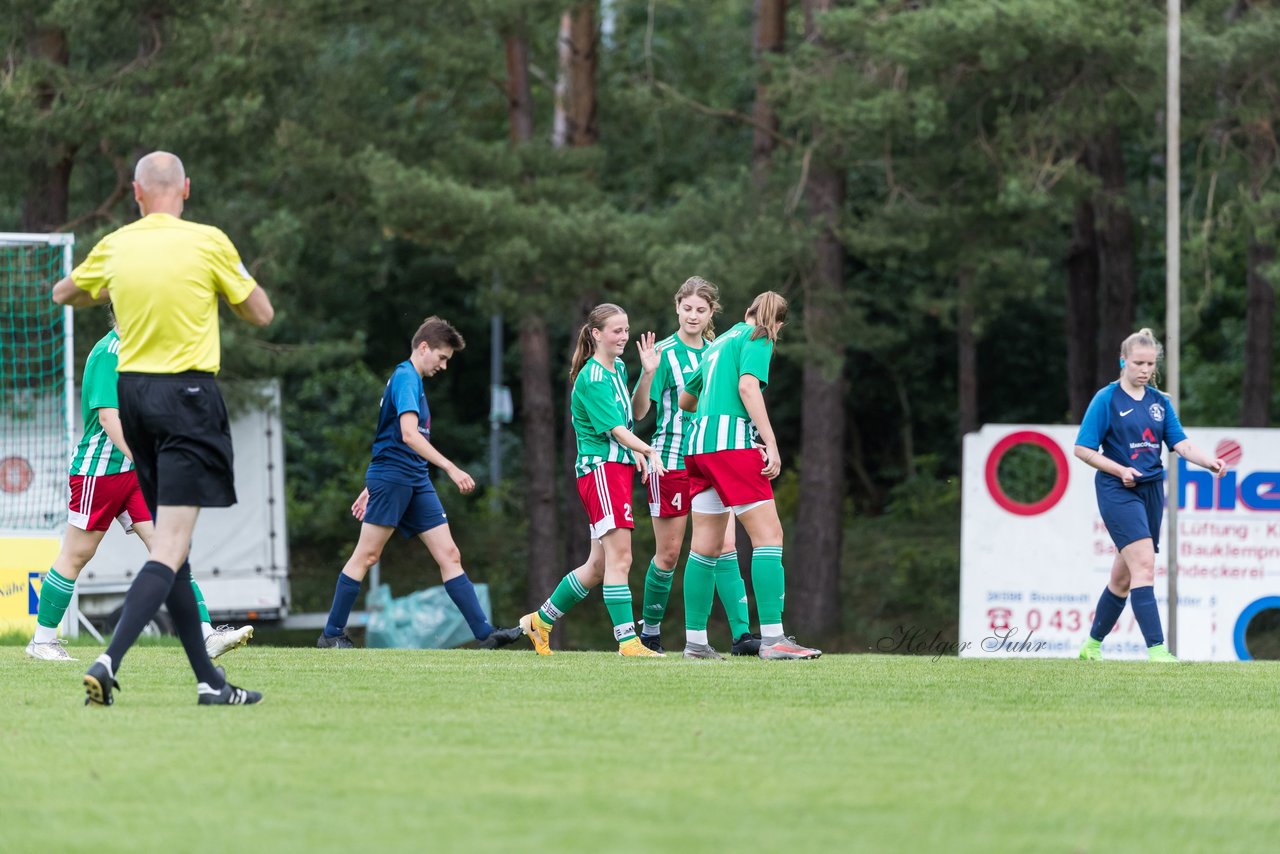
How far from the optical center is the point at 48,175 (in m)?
22.7

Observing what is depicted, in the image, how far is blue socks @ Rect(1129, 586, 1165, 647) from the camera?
36.3 ft

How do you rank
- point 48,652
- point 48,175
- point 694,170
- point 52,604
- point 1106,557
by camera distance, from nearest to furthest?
1. point 48,652
2. point 52,604
3. point 1106,557
4. point 48,175
5. point 694,170

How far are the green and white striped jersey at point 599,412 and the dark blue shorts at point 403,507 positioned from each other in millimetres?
1196

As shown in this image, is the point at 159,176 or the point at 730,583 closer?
the point at 159,176

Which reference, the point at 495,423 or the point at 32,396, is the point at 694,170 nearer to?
the point at 495,423

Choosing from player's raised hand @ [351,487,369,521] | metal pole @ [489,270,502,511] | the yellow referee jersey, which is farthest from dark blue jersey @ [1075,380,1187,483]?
metal pole @ [489,270,502,511]

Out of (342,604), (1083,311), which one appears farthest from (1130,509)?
(1083,311)

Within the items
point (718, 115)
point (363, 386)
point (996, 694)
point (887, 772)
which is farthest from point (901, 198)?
point (887, 772)

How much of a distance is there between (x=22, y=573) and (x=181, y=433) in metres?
6.83

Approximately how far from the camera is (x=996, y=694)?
816 centimetres

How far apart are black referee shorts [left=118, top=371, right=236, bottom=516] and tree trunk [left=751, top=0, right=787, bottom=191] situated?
16489 mm

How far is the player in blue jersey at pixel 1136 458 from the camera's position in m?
10.9

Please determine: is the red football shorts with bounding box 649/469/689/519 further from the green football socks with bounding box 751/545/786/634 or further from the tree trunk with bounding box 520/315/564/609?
the tree trunk with bounding box 520/315/564/609

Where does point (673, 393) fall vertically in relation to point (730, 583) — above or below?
above
